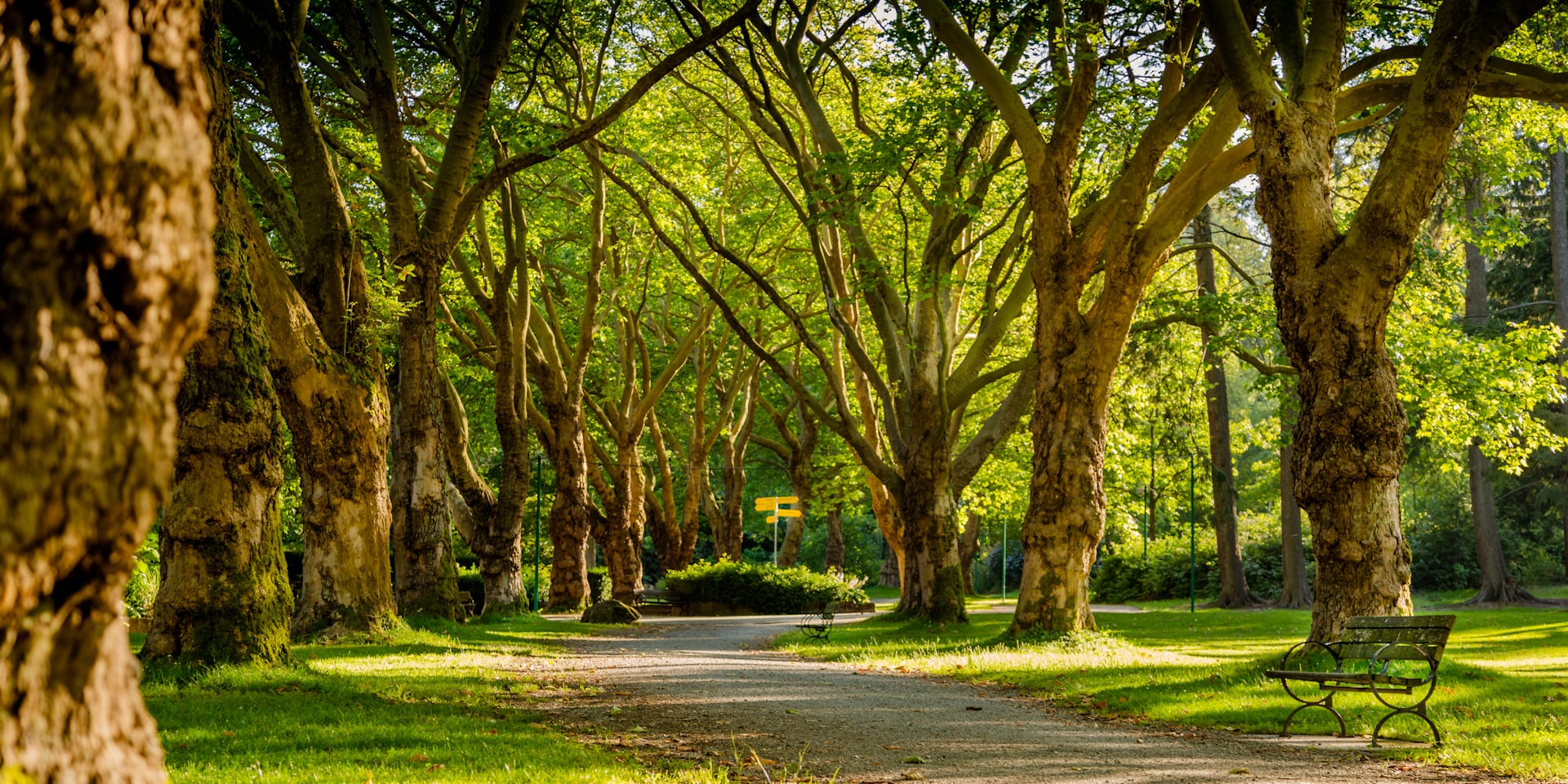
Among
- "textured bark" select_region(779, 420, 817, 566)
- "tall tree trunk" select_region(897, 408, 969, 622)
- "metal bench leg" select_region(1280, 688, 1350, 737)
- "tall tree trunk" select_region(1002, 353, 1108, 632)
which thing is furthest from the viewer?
"textured bark" select_region(779, 420, 817, 566)

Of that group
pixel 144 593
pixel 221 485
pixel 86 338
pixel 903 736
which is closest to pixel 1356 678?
pixel 903 736

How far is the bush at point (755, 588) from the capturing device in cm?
3180

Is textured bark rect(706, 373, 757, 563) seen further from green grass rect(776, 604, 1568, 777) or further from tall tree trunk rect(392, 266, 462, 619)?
tall tree trunk rect(392, 266, 462, 619)

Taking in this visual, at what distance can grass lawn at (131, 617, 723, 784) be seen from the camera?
6574 millimetres

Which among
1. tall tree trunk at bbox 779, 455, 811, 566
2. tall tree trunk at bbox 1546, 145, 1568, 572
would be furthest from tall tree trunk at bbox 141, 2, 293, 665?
tall tree trunk at bbox 1546, 145, 1568, 572

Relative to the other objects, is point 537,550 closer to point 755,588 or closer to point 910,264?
point 755,588

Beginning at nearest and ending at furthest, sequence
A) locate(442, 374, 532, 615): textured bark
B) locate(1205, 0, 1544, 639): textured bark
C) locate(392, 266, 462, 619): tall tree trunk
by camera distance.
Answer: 1. locate(1205, 0, 1544, 639): textured bark
2. locate(392, 266, 462, 619): tall tree trunk
3. locate(442, 374, 532, 615): textured bark

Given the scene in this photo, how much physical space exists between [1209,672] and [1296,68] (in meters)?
5.99

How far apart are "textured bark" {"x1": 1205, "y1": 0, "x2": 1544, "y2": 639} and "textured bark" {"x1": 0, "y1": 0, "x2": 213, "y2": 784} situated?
434 inches

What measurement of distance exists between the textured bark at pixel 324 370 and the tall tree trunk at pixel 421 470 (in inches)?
76.6

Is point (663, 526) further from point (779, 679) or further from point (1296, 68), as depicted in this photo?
point (1296, 68)

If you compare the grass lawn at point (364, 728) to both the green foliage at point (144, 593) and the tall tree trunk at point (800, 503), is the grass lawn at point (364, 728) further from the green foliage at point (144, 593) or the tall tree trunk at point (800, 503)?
the tall tree trunk at point (800, 503)

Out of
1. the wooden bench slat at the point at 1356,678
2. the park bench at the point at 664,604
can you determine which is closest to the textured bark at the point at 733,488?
the park bench at the point at 664,604

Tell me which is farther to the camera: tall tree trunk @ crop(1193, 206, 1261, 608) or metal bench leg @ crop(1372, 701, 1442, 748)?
tall tree trunk @ crop(1193, 206, 1261, 608)
